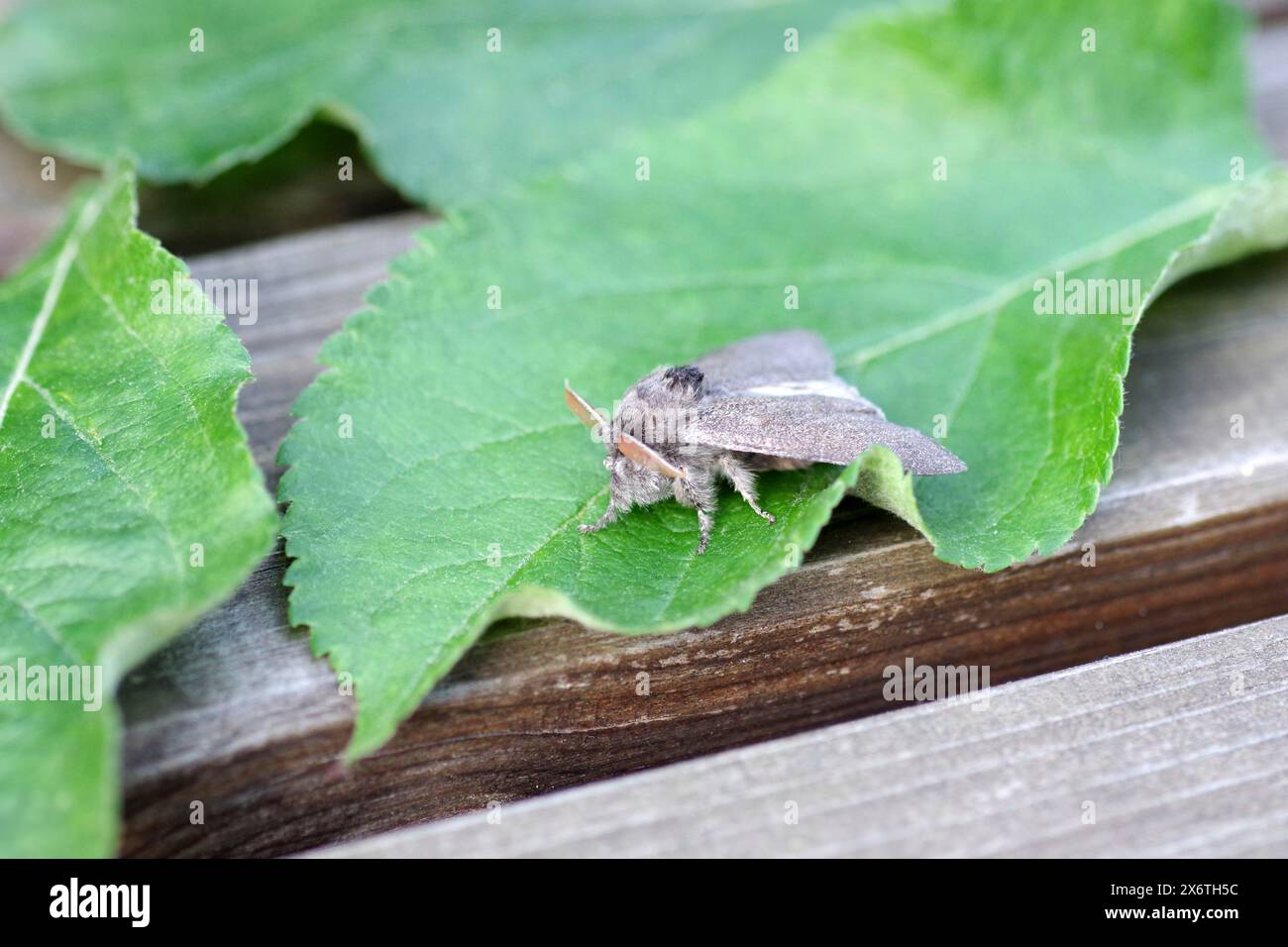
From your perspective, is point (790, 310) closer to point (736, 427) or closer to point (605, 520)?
point (736, 427)

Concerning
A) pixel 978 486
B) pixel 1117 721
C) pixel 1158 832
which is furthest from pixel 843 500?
pixel 1158 832

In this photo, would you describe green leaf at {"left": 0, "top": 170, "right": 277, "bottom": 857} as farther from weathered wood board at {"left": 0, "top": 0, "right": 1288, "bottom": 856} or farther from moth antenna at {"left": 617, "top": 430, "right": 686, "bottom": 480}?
moth antenna at {"left": 617, "top": 430, "right": 686, "bottom": 480}

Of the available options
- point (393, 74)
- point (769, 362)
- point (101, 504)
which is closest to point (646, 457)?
point (769, 362)

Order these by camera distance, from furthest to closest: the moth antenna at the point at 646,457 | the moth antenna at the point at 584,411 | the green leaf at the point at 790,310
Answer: the moth antenna at the point at 584,411
the moth antenna at the point at 646,457
the green leaf at the point at 790,310

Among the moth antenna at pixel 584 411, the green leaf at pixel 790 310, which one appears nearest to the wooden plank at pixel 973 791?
the green leaf at pixel 790 310

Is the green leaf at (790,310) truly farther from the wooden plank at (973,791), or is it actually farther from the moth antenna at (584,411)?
the wooden plank at (973,791)
